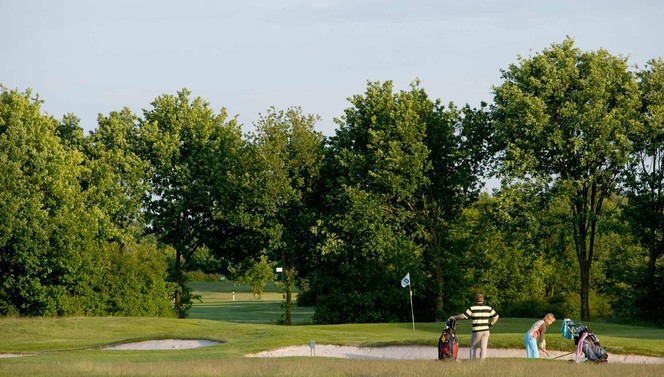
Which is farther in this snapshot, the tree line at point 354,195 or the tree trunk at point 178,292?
the tree trunk at point 178,292

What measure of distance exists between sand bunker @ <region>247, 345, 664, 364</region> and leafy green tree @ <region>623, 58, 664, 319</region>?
23765 mm

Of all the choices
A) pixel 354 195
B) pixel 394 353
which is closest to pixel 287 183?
pixel 354 195

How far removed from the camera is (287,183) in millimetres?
62406

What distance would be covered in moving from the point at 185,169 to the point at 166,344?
2362cm

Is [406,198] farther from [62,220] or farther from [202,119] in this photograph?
[62,220]

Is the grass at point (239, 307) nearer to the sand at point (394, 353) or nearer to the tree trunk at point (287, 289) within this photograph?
the tree trunk at point (287, 289)

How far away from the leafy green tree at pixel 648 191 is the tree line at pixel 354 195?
9 centimetres

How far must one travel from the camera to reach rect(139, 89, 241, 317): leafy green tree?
6488 centimetres

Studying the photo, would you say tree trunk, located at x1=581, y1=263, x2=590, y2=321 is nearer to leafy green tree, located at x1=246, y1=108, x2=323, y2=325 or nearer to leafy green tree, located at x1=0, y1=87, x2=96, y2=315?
leafy green tree, located at x1=246, y1=108, x2=323, y2=325

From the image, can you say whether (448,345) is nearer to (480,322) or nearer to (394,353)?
(480,322)

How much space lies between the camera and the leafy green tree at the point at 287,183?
62562 millimetres

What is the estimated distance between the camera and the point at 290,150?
210 ft

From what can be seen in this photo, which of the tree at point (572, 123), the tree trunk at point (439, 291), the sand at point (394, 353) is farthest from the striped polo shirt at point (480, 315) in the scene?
the tree trunk at point (439, 291)

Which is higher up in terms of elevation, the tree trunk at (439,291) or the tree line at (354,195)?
the tree line at (354,195)
